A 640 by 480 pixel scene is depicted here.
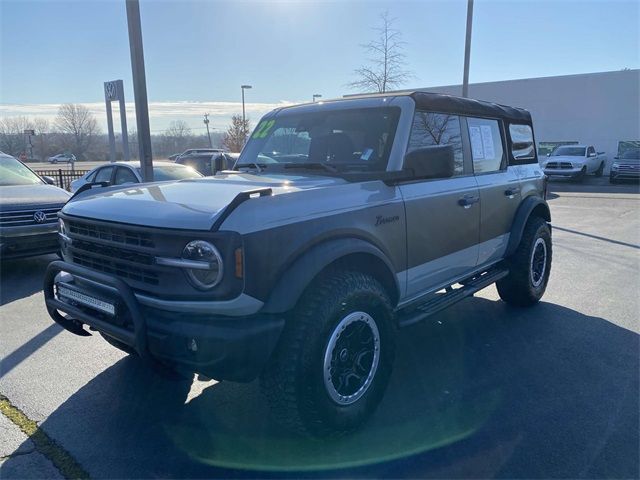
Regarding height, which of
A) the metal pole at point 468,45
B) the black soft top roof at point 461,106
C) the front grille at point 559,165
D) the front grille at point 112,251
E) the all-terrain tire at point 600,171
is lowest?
the all-terrain tire at point 600,171

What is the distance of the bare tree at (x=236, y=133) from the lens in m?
42.1

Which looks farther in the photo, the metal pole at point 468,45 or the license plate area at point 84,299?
the metal pole at point 468,45

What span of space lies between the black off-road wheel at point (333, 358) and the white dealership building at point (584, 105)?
98.7 ft

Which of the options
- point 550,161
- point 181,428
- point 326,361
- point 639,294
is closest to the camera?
point 326,361

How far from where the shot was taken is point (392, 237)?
3432 mm

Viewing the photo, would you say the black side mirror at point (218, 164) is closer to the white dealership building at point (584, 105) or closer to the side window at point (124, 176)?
the side window at point (124, 176)

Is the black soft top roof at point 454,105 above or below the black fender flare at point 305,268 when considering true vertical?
above

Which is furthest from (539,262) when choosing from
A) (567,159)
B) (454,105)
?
(567,159)

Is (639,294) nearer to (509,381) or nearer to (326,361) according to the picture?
(509,381)

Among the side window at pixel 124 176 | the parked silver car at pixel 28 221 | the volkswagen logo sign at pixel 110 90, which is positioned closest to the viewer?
the parked silver car at pixel 28 221

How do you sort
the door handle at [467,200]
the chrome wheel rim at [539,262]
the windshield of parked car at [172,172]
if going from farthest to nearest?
the windshield of parked car at [172,172] < the chrome wheel rim at [539,262] < the door handle at [467,200]

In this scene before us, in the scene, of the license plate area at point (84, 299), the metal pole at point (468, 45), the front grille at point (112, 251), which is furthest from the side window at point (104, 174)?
the metal pole at point (468, 45)

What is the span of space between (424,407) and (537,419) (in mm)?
737

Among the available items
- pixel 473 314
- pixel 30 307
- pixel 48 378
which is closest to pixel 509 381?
pixel 473 314
